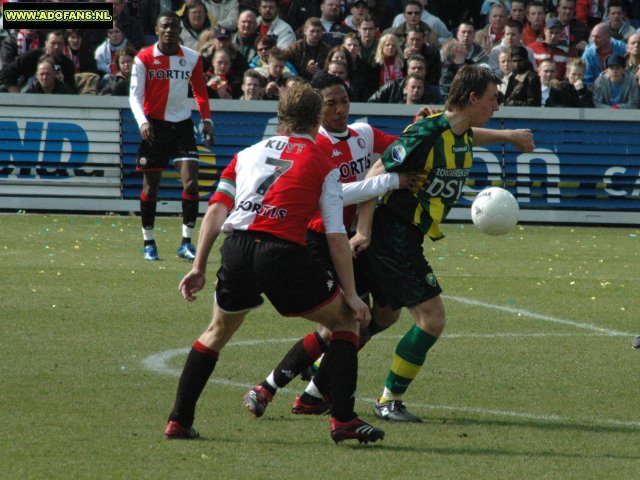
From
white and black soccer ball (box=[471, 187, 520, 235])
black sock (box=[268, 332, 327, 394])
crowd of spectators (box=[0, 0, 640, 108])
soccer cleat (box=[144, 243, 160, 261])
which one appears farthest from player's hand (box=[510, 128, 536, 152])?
crowd of spectators (box=[0, 0, 640, 108])

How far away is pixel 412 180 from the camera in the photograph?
23.4 feet

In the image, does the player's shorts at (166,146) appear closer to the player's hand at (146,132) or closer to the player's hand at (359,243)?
the player's hand at (146,132)

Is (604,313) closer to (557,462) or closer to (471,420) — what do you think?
(471,420)

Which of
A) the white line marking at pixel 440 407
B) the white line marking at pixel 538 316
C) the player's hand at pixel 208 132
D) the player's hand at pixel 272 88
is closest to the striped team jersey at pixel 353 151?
the white line marking at pixel 440 407

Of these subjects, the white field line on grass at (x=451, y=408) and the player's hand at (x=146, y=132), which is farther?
the player's hand at (x=146, y=132)

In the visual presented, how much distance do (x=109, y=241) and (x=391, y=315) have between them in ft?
28.1

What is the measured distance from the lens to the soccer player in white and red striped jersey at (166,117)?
46.4 feet

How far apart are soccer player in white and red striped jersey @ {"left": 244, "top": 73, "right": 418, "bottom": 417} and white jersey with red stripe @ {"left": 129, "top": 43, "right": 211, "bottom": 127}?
6.80 metres

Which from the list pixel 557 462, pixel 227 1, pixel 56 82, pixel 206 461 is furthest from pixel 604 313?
pixel 227 1

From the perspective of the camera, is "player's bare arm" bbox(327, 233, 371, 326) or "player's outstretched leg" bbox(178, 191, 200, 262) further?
"player's outstretched leg" bbox(178, 191, 200, 262)

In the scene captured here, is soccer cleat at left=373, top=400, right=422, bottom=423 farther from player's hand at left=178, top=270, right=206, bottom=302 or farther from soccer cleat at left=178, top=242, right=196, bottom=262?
Result: soccer cleat at left=178, top=242, right=196, bottom=262

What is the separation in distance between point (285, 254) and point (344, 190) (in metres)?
0.84

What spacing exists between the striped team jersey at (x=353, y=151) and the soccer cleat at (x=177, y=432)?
1.79 metres

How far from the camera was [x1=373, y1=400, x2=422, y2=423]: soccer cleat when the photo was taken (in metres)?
7.02
